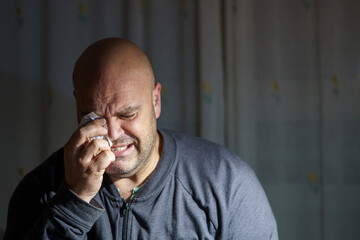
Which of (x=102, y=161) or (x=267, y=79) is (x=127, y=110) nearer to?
(x=102, y=161)

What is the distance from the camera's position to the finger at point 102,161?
3.76ft

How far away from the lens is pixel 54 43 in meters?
1.97

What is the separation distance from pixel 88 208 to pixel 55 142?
944 millimetres

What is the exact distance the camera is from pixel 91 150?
1145 millimetres

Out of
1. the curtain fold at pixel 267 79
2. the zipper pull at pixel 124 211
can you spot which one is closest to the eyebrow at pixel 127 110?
the zipper pull at pixel 124 211

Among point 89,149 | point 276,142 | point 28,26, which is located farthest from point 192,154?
point 28,26

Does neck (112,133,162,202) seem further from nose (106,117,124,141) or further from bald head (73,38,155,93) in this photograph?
bald head (73,38,155,93)

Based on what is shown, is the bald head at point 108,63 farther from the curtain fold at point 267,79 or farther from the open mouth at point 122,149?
the curtain fold at point 267,79

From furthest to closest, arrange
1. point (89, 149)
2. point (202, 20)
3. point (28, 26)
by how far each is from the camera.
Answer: point (28, 26) → point (202, 20) → point (89, 149)

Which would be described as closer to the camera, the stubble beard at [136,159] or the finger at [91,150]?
the finger at [91,150]

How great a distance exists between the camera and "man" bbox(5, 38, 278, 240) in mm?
1162

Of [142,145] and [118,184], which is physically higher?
[142,145]

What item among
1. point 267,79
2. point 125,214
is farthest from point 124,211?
point 267,79

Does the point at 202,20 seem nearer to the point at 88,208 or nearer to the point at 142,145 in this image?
the point at 142,145
